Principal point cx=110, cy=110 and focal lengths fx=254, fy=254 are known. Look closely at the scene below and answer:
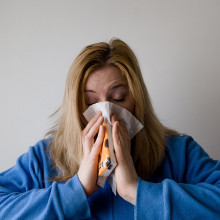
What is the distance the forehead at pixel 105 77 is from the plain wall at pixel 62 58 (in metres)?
0.32

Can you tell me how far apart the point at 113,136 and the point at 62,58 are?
568 millimetres

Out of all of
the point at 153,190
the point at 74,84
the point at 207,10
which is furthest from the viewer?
the point at 207,10

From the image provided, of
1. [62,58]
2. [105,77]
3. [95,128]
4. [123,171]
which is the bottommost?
[123,171]

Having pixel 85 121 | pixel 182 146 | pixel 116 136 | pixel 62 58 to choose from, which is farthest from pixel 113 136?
pixel 62 58

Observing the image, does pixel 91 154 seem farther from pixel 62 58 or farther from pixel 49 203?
pixel 62 58

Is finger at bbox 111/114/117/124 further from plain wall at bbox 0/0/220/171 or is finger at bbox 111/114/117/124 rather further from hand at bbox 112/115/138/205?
plain wall at bbox 0/0/220/171

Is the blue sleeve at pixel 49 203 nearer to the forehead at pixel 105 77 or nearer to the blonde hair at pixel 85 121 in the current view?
the blonde hair at pixel 85 121

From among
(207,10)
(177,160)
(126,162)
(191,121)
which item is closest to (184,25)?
(207,10)

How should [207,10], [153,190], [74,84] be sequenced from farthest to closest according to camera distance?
[207,10]
[74,84]
[153,190]

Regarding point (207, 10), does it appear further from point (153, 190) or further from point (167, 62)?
point (153, 190)

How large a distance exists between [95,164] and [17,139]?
1.81 ft

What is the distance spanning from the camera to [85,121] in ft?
2.83

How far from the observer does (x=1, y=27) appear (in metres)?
1.15

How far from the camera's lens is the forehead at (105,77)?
2.68ft
